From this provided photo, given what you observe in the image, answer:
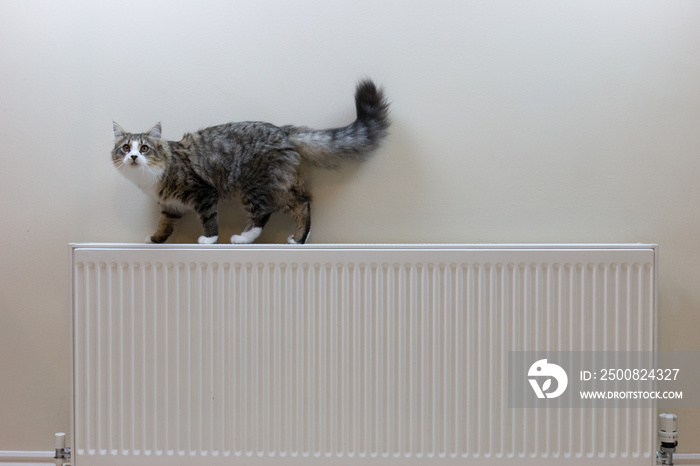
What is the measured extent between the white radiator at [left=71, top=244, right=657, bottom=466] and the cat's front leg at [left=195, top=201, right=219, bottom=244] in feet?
0.21

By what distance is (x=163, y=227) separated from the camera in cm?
139

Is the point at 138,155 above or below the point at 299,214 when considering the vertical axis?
above

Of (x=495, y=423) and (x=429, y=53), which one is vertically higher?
(x=429, y=53)

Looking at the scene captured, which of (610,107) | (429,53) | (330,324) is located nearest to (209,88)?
(429,53)

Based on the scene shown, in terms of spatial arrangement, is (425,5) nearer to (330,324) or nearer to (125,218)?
(330,324)

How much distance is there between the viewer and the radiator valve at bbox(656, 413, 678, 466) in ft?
4.35

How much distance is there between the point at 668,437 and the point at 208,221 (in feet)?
4.35

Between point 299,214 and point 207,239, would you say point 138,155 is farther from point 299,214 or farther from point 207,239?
point 299,214

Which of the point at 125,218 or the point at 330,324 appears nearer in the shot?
the point at 330,324

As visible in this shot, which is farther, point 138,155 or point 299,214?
point 299,214

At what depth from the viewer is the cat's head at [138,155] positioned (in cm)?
124

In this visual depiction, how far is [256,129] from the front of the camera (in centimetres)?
136

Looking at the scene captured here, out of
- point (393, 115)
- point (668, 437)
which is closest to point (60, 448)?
point (393, 115)

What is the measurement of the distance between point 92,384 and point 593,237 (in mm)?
1391
